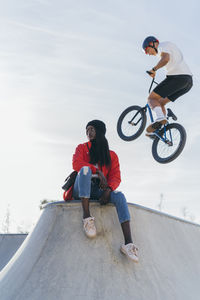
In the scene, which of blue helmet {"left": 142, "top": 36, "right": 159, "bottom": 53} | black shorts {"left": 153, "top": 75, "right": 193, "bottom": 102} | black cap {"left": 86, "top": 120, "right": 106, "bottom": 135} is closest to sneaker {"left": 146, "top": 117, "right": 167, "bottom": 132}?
black shorts {"left": 153, "top": 75, "right": 193, "bottom": 102}

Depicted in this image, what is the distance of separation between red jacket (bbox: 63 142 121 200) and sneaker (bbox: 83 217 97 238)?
2.18 ft

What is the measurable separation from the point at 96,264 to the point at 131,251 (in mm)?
502

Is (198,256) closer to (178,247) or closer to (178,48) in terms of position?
(178,247)

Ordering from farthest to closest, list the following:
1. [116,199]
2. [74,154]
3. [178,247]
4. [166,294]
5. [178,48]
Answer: [178,48], [178,247], [74,154], [116,199], [166,294]

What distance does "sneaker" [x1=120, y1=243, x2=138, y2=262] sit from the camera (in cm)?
482

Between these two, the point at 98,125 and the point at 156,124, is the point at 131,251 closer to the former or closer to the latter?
the point at 98,125

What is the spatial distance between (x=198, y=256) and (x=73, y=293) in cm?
336

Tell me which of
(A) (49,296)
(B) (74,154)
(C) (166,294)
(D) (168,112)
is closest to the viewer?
(A) (49,296)

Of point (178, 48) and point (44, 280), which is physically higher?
point (178, 48)

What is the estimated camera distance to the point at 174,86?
24.6 feet

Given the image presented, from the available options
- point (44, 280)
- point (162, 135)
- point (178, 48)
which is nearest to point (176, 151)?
point (162, 135)

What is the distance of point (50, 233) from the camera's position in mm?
5230

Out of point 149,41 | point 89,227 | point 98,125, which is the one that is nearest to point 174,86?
point 149,41

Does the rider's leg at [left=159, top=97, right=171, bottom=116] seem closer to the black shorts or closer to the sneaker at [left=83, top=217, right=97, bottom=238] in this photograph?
the black shorts
